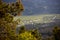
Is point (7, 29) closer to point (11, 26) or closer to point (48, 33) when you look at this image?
point (11, 26)

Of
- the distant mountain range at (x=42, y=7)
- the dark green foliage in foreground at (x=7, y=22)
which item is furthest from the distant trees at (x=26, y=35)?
the distant mountain range at (x=42, y=7)

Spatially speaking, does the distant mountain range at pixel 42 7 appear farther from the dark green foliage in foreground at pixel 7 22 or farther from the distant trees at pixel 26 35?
the dark green foliage in foreground at pixel 7 22

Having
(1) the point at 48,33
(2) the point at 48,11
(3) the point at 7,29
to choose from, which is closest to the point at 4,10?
(3) the point at 7,29

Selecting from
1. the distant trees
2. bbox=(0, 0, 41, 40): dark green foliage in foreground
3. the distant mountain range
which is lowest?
the distant mountain range

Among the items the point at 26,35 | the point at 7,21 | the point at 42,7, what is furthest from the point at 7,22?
the point at 42,7

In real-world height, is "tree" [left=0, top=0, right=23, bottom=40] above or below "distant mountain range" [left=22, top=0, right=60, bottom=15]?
above

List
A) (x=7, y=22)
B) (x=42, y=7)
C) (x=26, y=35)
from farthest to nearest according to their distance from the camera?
1. (x=42, y=7)
2. (x=26, y=35)
3. (x=7, y=22)

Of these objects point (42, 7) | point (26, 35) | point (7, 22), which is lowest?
point (42, 7)

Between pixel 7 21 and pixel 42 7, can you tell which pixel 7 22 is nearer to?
pixel 7 21

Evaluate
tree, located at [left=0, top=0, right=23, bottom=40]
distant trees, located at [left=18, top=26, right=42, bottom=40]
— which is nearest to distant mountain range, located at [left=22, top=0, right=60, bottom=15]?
distant trees, located at [left=18, top=26, right=42, bottom=40]

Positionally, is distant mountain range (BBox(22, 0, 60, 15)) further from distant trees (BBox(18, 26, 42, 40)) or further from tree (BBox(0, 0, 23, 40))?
tree (BBox(0, 0, 23, 40))

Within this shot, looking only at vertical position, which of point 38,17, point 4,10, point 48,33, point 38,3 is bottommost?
point 48,33
